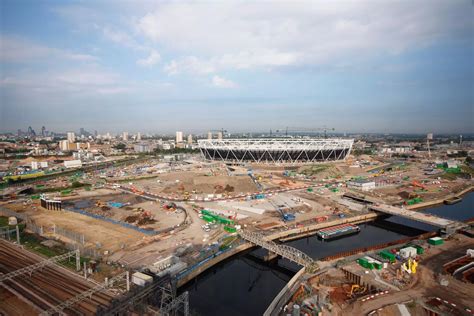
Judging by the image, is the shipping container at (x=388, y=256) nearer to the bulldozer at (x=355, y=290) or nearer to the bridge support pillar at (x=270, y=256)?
the bulldozer at (x=355, y=290)

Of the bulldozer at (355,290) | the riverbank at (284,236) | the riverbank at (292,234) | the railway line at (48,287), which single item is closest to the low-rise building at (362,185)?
the riverbank at (292,234)

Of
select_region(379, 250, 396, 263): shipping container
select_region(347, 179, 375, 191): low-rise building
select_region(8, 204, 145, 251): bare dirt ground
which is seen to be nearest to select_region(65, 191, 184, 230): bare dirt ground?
select_region(8, 204, 145, 251): bare dirt ground

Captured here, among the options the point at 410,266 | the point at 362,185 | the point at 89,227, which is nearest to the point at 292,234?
the point at 410,266

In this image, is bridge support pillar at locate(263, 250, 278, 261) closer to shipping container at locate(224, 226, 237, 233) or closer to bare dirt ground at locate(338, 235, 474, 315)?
shipping container at locate(224, 226, 237, 233)

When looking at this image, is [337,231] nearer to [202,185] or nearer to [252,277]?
[252,277]

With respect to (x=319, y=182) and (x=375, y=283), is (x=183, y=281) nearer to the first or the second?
(x=375, y=283)

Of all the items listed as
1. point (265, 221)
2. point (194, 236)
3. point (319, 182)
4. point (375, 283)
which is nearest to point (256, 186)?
point (319, 182)
